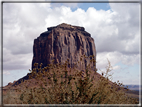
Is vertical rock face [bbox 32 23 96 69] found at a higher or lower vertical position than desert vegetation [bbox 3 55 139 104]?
higher

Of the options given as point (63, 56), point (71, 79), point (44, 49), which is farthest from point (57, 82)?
point (44, 49)

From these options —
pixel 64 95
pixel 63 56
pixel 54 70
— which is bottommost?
pixel 64 95

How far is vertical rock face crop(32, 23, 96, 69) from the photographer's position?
3150 inches

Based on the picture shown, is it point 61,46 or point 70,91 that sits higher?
point 61,46

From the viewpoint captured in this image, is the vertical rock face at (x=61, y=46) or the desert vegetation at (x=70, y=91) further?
the vertical rock face at (x=61, y=46)

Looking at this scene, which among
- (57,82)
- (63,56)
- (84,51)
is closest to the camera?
(57,82)

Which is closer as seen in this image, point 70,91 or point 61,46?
point 70,91

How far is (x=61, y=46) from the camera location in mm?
80750

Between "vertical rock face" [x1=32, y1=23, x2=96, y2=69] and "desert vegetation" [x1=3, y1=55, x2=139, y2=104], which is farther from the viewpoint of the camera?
"vertical rock face" [x1=32, y1=23, x2=96, y2=69]

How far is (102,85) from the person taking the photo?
5.99 meters

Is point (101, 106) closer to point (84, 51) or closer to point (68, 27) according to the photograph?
point (84, 51)

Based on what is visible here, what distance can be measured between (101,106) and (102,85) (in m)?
0.75

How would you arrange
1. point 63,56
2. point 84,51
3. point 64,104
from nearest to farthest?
point 64,104 < point 63,56 < point 84,51

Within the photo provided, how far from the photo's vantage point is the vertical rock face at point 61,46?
8000 cm
